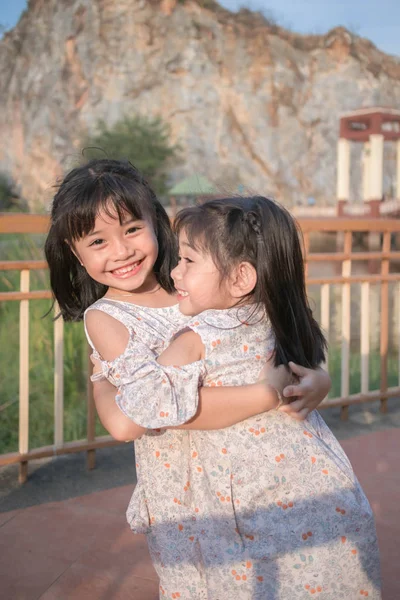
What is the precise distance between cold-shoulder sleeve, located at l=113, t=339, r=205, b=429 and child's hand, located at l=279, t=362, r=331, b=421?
0.18 m

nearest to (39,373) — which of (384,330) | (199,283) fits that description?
(384,330)

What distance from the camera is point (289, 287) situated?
1.21 m

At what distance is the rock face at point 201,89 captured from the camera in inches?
1153

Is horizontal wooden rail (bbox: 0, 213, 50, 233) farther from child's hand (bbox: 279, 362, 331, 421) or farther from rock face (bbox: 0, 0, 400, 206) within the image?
rock face (bbox: 0, 0, 400, 206)

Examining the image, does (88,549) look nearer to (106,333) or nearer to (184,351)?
(106,333)

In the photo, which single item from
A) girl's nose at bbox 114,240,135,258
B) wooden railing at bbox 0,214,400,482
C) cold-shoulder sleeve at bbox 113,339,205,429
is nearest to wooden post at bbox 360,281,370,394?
wooden railing at bbox 0,214,400,482

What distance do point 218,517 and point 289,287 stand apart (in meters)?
0.44

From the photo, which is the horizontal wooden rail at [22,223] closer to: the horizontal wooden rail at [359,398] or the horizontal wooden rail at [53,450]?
the horizontal wooden rail at [53,450]

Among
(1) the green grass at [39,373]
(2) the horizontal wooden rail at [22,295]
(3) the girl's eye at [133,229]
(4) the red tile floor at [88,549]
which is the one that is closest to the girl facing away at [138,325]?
(3) the girl's eye at [133,229]

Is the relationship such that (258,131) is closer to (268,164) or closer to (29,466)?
(268,164)

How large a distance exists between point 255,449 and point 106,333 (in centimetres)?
36

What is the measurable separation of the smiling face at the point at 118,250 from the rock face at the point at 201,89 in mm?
27468

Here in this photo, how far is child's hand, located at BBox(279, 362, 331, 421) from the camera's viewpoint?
47.1 inches

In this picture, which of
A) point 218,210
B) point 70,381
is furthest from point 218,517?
point 70,381
